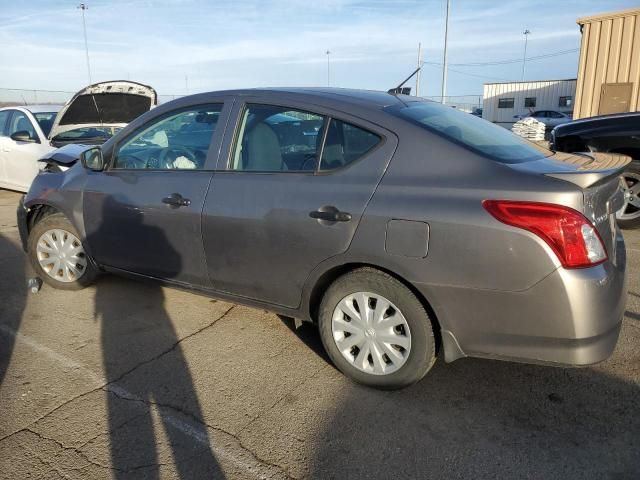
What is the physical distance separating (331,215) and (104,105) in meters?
6.33

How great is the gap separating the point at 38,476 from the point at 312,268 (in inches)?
65.1

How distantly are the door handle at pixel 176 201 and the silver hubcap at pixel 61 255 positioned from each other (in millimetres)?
1269

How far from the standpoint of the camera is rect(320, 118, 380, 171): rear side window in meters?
2.84

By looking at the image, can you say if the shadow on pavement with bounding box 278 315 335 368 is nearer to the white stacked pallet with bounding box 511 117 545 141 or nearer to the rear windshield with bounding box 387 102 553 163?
the rear windshield with bounding box 387 102 553 163

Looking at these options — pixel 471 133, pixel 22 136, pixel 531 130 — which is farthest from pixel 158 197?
pixel 531 130

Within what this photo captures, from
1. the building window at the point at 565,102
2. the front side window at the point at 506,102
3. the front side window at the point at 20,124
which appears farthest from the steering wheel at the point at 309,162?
the front side window at the point at 506,102

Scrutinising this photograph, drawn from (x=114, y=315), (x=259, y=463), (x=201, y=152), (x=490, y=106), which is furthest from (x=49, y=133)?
(x=490, y=106)

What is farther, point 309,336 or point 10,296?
point 10,296

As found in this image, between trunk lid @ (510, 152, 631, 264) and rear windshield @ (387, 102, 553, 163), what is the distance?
13 cm

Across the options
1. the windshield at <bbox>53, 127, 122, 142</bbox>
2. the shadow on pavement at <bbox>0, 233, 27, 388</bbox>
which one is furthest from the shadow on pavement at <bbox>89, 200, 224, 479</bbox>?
the windshield at <bbox>53, 127, 122, 142</bbox>

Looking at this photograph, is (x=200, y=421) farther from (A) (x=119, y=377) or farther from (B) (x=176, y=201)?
(B) (x=176, y=201)

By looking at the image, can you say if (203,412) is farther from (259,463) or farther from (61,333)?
(61,333)

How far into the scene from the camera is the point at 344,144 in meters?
2.91

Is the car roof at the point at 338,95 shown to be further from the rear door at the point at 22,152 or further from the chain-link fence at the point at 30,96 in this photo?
the chain-link fence at the point at 30,96
